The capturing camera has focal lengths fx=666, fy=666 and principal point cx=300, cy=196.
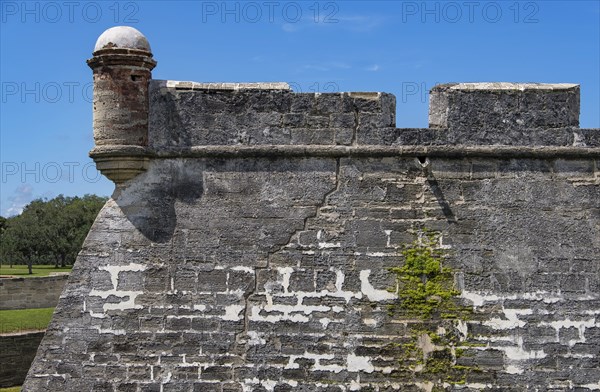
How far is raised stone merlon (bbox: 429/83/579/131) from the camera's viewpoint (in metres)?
6.53

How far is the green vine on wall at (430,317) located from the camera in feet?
20.7

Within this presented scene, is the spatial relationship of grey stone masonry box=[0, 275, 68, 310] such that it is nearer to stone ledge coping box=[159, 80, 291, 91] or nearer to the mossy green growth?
stone ledge coping box=[159, 80, 291, 91]

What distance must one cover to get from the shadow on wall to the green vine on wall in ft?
7.16

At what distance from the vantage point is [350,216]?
21.2ft

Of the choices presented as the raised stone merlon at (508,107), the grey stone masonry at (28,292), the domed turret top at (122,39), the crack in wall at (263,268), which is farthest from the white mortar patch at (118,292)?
the grey stone masonry at (28,292)

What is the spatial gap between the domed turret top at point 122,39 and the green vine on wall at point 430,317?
325 centimetres

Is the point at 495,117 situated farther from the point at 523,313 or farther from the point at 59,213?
the point at 59,213

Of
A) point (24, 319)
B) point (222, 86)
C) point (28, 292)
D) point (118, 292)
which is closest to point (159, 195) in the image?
point (118, 292)

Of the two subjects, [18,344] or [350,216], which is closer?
[350,216]

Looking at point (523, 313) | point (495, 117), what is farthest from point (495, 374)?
point (495, 117)

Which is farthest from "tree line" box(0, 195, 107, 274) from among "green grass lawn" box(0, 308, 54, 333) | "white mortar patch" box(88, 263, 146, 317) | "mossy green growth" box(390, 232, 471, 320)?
"mossy green growth" box(390, 232, 471, 320)

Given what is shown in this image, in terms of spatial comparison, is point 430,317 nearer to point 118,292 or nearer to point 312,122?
point 312,122

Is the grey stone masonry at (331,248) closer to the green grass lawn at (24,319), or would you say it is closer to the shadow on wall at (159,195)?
the shadow on wall at (159,195)

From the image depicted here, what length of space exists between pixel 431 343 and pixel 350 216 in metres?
1.43
